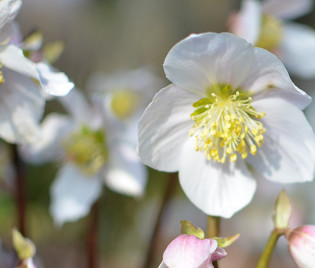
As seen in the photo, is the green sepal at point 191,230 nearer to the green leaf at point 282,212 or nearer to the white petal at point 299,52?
the green leaf at point 282,212

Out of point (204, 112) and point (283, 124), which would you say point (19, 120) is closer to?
point (204, 112)

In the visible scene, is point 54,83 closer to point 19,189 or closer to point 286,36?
point 19,189

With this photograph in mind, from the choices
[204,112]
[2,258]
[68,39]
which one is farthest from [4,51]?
[68,39]

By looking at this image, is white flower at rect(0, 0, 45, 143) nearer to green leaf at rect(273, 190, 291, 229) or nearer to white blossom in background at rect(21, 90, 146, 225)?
white blossom in background at rect(21, 90, 146, 225)

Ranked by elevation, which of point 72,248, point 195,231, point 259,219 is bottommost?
point 72,248

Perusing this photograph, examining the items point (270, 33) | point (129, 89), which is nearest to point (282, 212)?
point (270, 33)

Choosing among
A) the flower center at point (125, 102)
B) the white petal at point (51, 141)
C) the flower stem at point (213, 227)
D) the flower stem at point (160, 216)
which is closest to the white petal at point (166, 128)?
the flower stem at point (213, 227)
